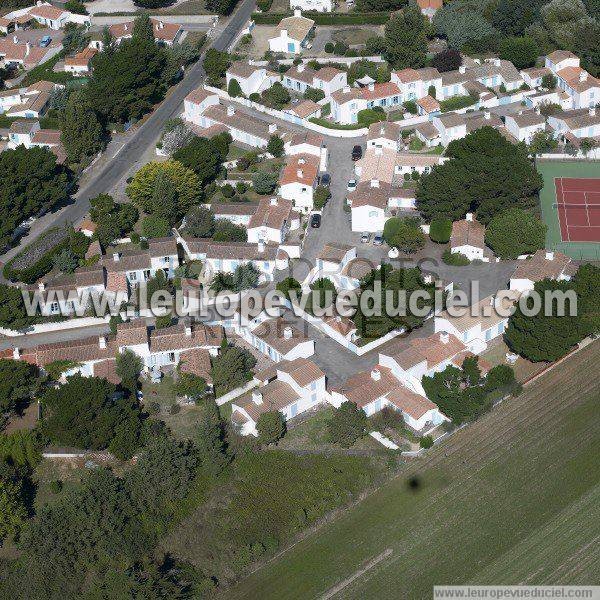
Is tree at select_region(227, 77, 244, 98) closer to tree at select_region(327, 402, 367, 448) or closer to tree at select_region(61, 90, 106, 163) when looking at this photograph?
tree at select_region(61, 90, 106, 163)

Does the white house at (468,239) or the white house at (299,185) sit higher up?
the white house at (299,185)

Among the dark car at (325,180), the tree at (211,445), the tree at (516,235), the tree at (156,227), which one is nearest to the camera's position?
the tree at (211,445)

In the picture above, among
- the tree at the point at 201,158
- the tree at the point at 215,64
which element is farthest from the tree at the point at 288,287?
the tree at the point at 215,64

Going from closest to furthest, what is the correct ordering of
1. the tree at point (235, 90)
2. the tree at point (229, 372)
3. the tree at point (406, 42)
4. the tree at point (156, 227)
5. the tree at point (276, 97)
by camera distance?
the tree at point (229, 372)
the tree at point (156, 227)
the tree at point (276, 97)
the tree at point (235, 90)
the tree at point (406, 42)

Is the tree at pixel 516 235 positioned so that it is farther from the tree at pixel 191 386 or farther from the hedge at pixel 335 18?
the hedge at pixel 335 18

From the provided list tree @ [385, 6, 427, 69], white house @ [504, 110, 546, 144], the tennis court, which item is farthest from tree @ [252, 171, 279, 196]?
tree @ [385, 6, 427, 69]
